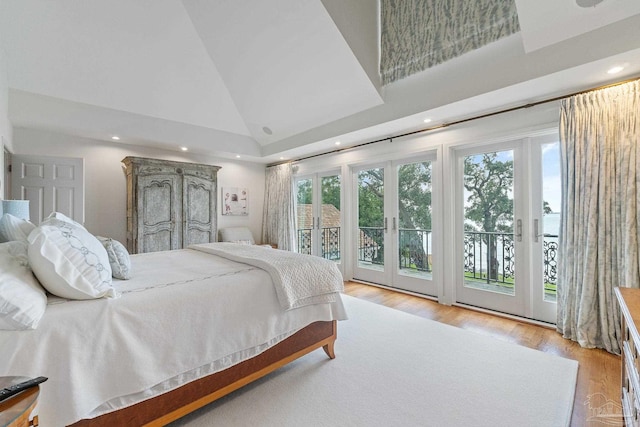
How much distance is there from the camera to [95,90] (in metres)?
3.51

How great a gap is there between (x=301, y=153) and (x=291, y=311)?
363 cm

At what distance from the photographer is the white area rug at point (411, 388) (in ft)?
5.23

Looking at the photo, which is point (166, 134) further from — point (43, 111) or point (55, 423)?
point (55, 423)

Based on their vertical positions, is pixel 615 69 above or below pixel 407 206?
above

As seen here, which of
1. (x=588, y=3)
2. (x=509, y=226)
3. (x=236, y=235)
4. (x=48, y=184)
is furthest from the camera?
(x=236, y=235)

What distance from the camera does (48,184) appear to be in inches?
134

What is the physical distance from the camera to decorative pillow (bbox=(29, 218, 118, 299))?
1241 mm

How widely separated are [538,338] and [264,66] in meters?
4.17

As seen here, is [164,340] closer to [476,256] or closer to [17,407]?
[17,407]

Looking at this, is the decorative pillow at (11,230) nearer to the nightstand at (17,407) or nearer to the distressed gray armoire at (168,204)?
the nightstand at (17,407)

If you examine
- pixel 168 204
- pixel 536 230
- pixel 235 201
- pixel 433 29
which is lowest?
pixel 536 230

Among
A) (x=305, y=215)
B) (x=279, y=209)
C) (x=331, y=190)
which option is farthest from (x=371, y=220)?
(x=279, y=209)

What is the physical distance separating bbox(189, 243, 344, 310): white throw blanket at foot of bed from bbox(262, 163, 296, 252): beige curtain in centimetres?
318

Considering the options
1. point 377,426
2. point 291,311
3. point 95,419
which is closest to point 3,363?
point 95,419
